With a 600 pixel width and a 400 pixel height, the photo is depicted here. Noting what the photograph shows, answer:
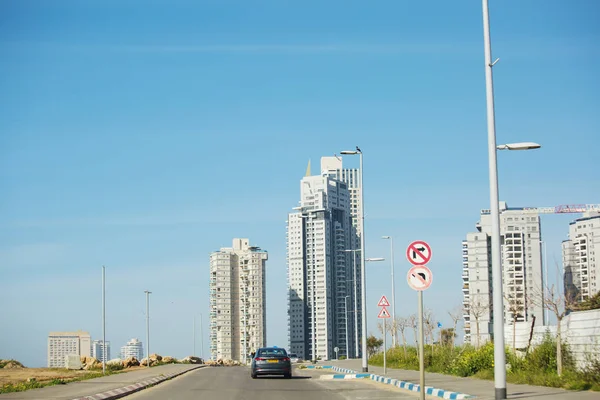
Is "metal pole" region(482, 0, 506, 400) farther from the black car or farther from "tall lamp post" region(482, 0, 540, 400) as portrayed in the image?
the black car

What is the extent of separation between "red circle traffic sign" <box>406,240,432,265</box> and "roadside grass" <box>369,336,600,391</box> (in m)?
5.90

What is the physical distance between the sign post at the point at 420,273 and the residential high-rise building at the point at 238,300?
156 meters

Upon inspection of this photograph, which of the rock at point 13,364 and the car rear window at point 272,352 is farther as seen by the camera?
the rock at point 13,364

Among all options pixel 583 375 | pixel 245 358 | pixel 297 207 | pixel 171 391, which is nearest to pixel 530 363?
pixel 583 375

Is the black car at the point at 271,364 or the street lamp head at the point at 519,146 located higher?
the street lamp head at the point at 519,146

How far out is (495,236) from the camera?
1858 cm

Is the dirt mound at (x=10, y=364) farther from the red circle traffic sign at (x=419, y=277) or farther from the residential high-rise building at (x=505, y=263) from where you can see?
the red circle traffic sign at (x=419, y=277)

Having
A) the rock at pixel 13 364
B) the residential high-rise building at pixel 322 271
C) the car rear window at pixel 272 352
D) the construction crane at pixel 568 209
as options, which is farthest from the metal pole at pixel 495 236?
the construction crane at pixel 568 209

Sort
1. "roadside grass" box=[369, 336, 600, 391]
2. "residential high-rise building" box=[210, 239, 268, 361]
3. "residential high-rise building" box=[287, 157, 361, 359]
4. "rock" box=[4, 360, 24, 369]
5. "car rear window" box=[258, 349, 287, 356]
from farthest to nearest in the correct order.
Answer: "residential high-rise building" box=[210, 239, 268, 361] → "residential high-rise building" box=[287, 157, 361, 359] → "rock" box=[4, 360, 24, 369] → "car rear window" box=[258, 349, 287, 356] → "roadside grass" box=[369, 336, 600, 391]

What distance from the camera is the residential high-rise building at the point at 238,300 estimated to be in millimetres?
174125

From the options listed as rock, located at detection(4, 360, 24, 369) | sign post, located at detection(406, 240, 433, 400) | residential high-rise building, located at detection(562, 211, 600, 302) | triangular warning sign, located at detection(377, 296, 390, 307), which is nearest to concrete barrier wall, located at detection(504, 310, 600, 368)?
sign post, located at detection(406, 240, 433, 400)

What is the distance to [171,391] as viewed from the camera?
27484 millimetres

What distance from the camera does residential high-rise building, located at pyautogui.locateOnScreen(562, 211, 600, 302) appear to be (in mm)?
117312

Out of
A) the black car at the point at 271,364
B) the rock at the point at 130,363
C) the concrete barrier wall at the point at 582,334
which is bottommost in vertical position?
the rock at the point at 130,363
